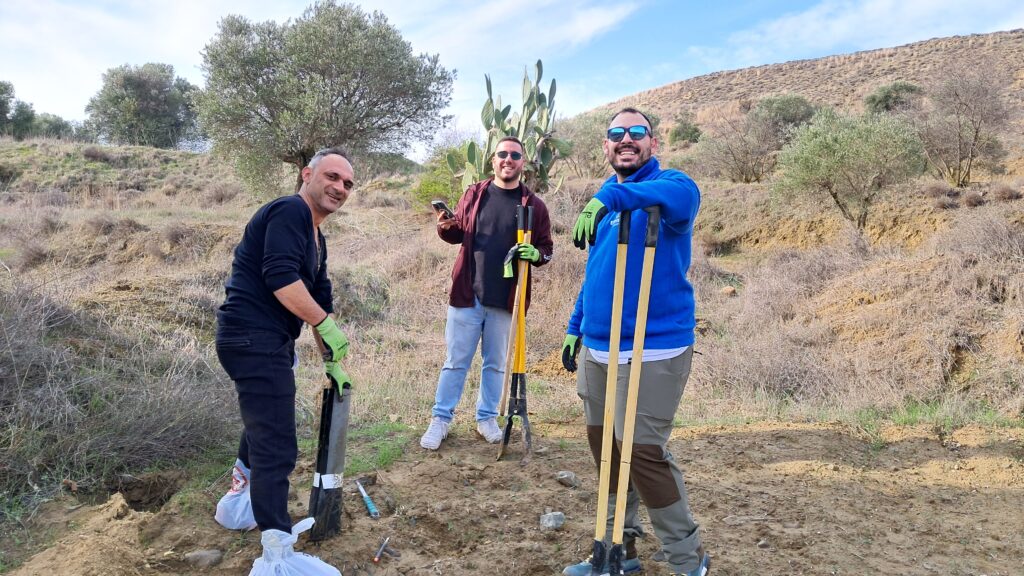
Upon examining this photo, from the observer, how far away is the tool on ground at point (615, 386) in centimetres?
250

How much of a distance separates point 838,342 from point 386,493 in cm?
567

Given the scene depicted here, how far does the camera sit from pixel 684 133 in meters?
29.1

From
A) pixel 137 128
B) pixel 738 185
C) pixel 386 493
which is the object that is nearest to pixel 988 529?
pixel 386 493

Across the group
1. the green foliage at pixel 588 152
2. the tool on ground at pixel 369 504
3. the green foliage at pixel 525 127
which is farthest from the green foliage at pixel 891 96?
the tool on ground at pixel 369 504

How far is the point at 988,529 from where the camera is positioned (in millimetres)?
3461

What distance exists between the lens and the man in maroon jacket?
4.37m

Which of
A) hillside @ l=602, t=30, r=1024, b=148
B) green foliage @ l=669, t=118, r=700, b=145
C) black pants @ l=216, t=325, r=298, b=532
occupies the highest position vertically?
hillside @ l=602, t=30, r=1024, b=148

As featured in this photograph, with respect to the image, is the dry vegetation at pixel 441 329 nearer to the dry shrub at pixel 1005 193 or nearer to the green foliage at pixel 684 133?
the dry shrub at pixel 1005 193

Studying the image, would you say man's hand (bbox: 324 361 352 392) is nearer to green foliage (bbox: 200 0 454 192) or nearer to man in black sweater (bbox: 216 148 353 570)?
man in black sweater (bbox: 216 148 353 570)

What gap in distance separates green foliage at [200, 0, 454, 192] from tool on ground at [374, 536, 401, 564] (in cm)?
1496

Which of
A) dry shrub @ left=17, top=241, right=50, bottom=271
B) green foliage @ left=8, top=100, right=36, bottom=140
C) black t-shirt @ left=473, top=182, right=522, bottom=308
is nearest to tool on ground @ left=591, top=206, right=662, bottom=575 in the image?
black t-shirt @ left=473, top=182, right=522, bottom=308

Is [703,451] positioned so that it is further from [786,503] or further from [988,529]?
[988,529]

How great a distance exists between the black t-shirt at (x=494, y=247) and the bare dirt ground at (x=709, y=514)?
114 centimetres

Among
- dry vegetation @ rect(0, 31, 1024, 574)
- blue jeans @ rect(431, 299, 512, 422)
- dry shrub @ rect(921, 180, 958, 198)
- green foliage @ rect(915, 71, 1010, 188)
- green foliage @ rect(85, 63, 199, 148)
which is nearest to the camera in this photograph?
dry vegetation @ rect(0, 31, 1024, 574)
